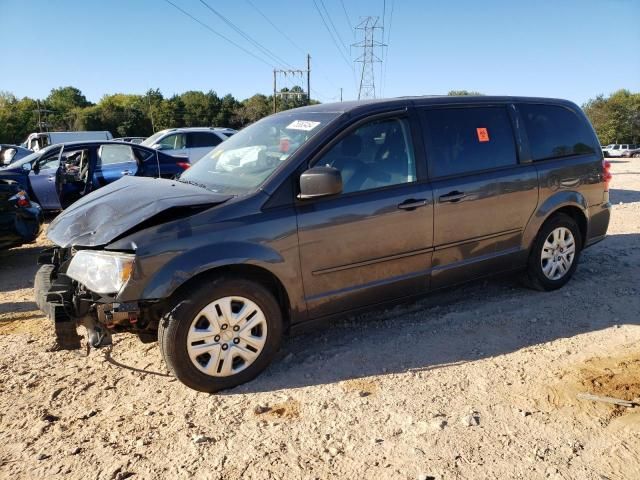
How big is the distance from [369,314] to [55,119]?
73977 millimetres

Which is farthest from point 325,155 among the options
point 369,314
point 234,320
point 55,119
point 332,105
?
point 55,119

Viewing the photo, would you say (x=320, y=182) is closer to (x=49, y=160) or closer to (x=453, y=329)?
(x=453, y=329)

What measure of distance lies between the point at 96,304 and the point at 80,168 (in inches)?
271

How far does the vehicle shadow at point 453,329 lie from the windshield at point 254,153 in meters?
1.25

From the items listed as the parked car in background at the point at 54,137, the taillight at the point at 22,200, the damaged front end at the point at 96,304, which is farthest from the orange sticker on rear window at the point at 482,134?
the parked car in background at the point at 54,137

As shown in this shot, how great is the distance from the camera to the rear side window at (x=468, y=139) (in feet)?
13.1

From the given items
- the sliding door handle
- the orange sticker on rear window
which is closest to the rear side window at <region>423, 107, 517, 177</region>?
the orange sticker on rear window

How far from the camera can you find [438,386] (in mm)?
3236

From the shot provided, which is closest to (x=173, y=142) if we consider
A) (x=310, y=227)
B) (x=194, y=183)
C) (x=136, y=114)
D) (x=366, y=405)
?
(x=194, y=183)

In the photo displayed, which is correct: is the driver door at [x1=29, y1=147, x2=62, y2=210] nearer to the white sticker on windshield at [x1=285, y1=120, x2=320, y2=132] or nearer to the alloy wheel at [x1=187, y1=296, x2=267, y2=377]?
the white sticker on windshield at [x1=285, y1=120, x2=320, y2=132]

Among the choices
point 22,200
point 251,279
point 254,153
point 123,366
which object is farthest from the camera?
point 22,200

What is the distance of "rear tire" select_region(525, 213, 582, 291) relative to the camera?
15.4 ft

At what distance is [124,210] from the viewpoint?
10.6 ft

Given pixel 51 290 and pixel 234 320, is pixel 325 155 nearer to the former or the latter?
pixel 234 320
